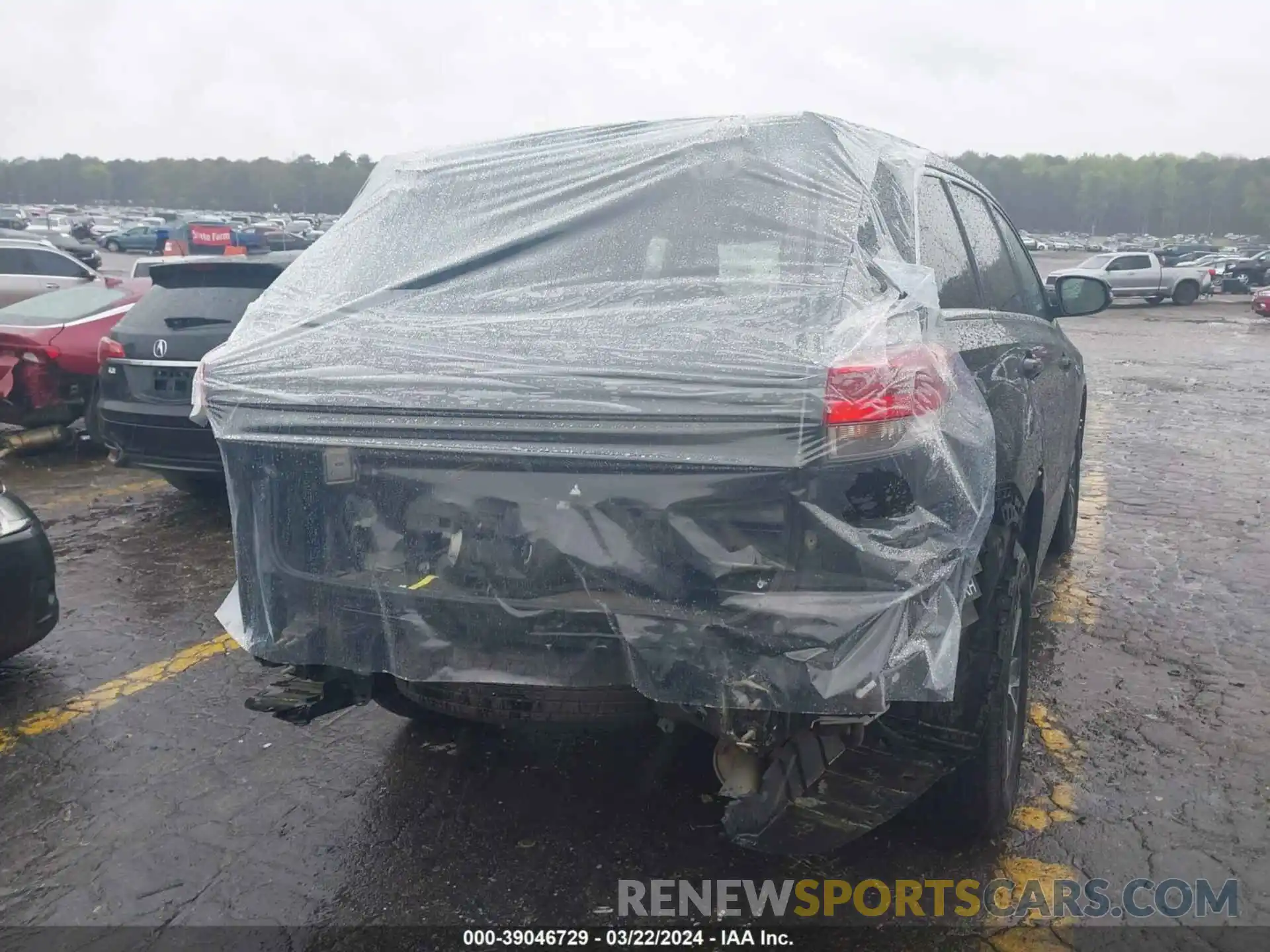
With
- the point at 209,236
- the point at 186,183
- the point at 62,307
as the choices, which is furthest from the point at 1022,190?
the point at 62,307

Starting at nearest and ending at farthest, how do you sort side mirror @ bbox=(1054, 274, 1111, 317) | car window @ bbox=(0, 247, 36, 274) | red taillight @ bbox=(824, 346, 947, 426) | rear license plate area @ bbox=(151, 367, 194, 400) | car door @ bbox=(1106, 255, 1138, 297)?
red taillight @ bbox=(824, 346, 947, 426)
side mirror @ bbox=(1054, 274, 1111, 317)
rear license plate area @ bbox=(151, 367, 194, 400)
car window @ bbox=(0, 247, 36, 274)
car door @ bbox=(1106, 255, 1138, 297)

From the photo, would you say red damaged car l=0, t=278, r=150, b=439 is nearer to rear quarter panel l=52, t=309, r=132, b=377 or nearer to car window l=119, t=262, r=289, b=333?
rear quarter panel l=52, t=309, r=132, b=377

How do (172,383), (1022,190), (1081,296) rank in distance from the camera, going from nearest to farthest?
1. (1081,296)
2. (172,383)
3. (1022,190)

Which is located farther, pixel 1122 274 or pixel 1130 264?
pixel 1130 264

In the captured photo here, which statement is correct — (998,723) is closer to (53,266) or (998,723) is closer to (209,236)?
(53,266)

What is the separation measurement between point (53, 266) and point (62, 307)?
888cm

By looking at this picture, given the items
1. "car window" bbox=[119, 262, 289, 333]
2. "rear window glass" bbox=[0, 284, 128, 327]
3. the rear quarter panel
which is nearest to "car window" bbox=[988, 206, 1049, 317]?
"car window" bbox=[119, 262, 289, 333]

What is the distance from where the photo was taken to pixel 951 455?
2395 millimetres

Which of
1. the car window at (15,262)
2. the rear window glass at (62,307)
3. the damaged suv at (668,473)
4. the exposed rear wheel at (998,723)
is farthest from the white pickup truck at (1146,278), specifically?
the damaged suv at (668,473)

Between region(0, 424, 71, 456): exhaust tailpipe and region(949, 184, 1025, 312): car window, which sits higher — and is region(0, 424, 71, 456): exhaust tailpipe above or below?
below

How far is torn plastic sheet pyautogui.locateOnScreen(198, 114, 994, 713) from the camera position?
2221mm

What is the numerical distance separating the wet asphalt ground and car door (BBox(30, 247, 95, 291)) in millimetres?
12244

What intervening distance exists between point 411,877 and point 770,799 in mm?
1091

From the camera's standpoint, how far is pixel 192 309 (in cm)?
650
